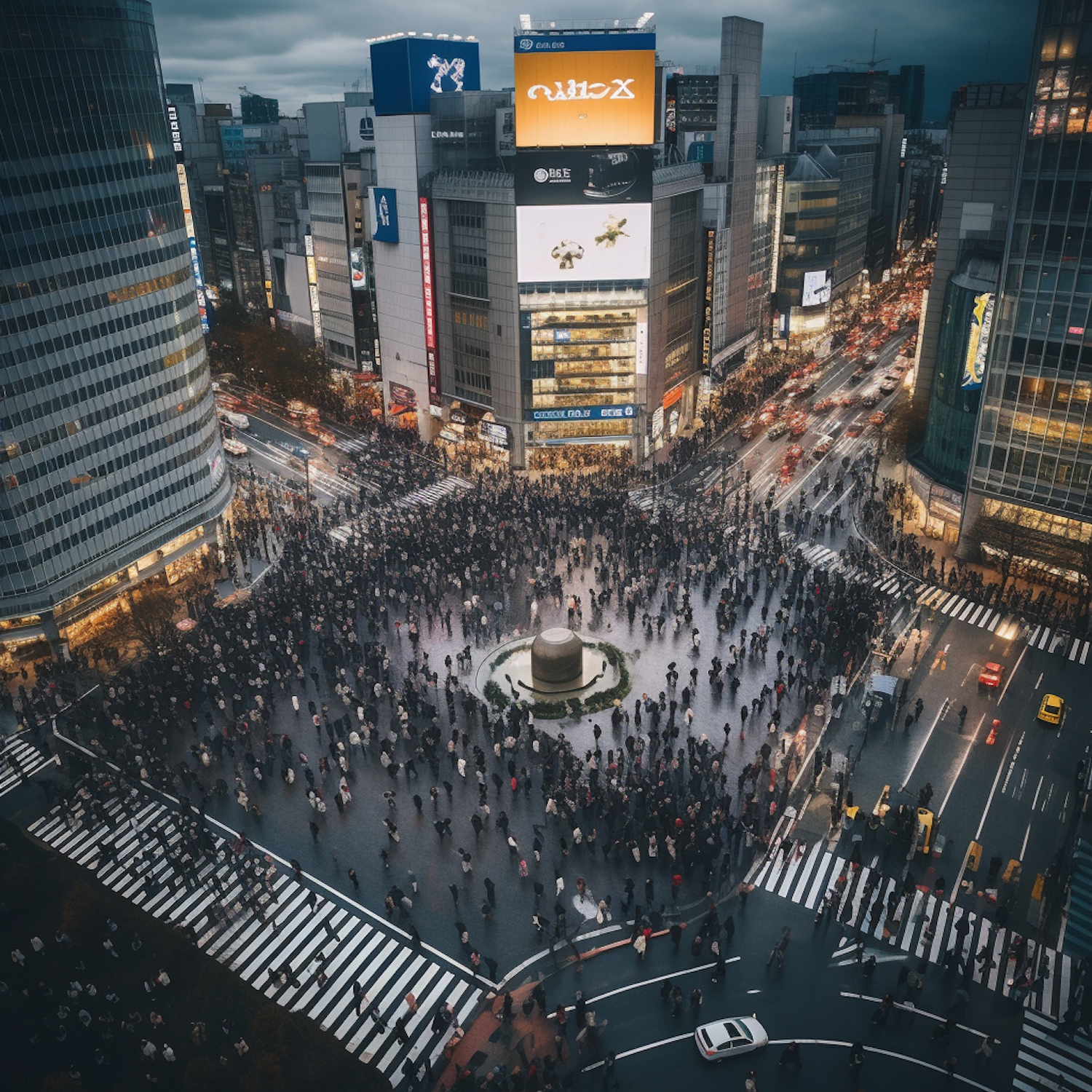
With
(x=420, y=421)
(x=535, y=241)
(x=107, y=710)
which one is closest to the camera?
(x=107, y=710)

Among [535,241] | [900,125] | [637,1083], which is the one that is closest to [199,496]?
[535,241]

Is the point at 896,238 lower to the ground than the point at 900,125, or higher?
lower

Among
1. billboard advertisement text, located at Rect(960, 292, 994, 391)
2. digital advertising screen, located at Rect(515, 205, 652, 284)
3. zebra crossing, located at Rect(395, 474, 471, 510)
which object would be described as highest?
digital advertising screen, located at Rect(515, 205, 652, 284)

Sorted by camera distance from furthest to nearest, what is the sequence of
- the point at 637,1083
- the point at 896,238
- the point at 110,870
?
1. the point at 896,238
2. the point at 110,870
3. the point at 637,1083

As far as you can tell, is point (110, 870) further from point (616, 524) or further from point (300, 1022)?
point (616, 524)

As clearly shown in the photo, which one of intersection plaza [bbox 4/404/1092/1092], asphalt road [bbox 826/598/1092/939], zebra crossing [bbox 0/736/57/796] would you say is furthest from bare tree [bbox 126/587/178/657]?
asphalt road [bbox 826/598/1092/939]

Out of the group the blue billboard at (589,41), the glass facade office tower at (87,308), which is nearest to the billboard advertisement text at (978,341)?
the blue billboard at (589,41)

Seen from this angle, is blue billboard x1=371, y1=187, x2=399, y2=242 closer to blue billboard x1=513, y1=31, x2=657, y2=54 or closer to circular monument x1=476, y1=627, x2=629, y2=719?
blue billboard x1=513, y1=31, x2=657, y2=54

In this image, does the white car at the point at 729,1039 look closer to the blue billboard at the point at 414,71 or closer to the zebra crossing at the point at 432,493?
the zebra crossing at the point at 432,493
